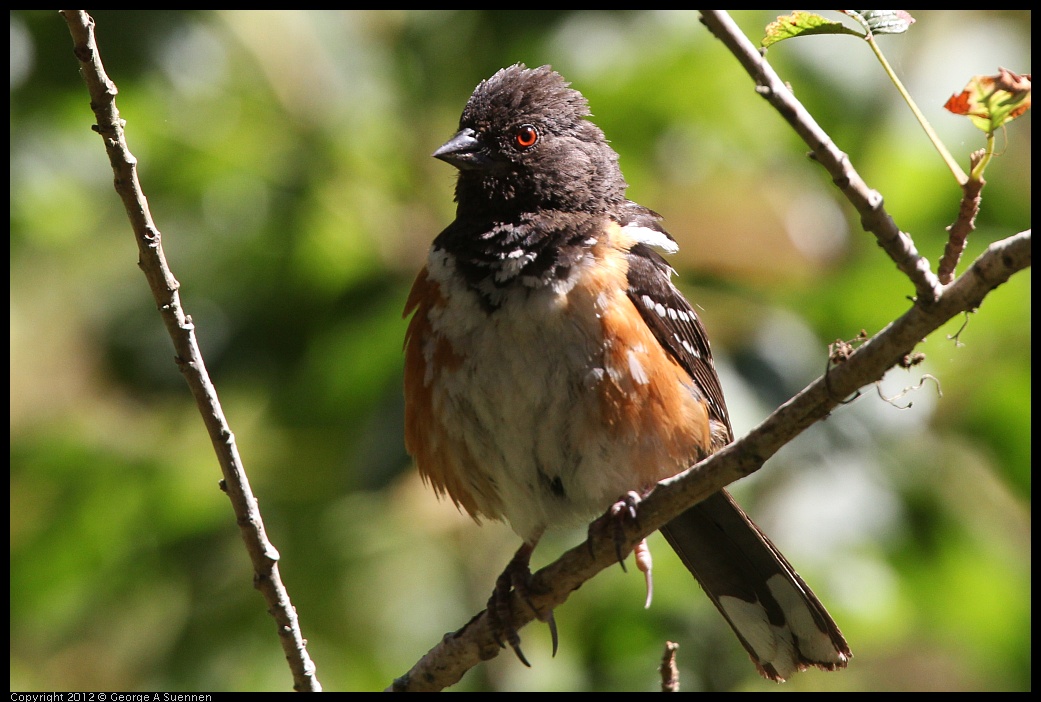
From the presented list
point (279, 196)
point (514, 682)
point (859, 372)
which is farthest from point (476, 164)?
point (514, 682)

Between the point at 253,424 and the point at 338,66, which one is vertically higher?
the point at 338,66

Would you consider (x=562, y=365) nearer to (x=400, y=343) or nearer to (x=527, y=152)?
(x=527, y=152)

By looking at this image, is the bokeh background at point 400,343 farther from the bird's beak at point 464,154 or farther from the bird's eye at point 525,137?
the bird's beak at point 464,154

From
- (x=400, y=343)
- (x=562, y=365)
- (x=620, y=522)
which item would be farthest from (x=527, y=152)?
(x=620, y=522)

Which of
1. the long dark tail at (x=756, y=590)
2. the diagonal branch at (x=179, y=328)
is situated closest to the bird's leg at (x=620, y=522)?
the long dark tail at (x=756, y=590)

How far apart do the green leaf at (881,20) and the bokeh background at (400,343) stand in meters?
1.88

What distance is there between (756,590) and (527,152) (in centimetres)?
146

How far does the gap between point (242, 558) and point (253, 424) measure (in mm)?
575

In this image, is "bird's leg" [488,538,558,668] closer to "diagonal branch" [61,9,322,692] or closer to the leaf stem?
"diagonal branch" [61,9,322,692]

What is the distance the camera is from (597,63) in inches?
147

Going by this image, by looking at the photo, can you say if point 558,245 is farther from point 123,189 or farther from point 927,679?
point 927,679

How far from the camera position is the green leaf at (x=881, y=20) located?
1.56 m

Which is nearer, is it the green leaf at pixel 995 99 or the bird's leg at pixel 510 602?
the green leaf at pixel 995 99

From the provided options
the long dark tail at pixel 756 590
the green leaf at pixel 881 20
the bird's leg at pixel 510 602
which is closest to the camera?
the green leaf at pixel 881 20
